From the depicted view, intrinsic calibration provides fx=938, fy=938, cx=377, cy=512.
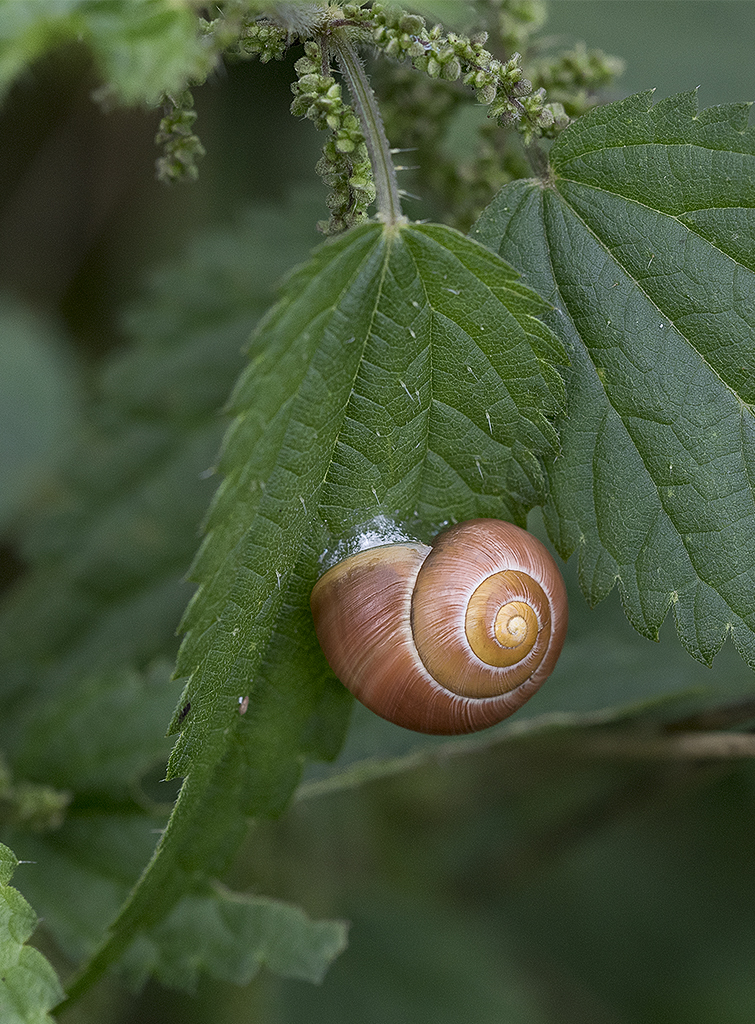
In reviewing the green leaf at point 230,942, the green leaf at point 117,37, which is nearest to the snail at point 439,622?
the green leaf at point 230,942

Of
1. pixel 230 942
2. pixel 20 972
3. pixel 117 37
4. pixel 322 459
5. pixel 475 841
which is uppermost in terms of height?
pixel 117 37

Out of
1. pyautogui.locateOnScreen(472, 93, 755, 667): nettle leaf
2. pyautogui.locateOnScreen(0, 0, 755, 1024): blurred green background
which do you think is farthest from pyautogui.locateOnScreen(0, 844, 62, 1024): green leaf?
pyautogui.locateOnScreen(0, 0, 755, 1024): blurred green background

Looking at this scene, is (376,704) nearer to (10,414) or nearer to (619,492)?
(619,492)

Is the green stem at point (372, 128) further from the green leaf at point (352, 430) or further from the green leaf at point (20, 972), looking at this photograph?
the green leaf at point (20, 972)

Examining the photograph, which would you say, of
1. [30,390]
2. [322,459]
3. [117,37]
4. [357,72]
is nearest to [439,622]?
[322,459]

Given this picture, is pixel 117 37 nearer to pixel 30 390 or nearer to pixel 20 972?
pixel 20 972

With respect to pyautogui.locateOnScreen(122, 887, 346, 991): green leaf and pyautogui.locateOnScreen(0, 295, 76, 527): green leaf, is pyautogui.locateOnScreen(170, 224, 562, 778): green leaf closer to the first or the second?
pyautogui.locateOnScreen(122, 887, 346, 991): green leaf

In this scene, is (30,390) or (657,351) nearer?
(657,351)
